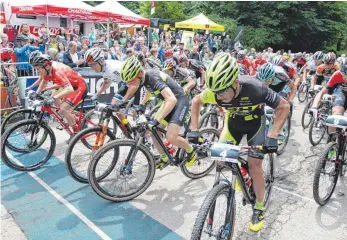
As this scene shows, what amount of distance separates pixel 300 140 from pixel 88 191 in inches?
198

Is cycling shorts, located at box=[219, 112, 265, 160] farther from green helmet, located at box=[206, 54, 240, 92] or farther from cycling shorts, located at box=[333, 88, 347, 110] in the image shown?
cycling shorts, located at box=[333, 88, 347, 110]

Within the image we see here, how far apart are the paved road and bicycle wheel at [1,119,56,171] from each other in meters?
0.17

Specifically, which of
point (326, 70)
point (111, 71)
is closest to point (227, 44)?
point (326, 70)

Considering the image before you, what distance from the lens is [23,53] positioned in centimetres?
962

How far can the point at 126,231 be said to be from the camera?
157 inches

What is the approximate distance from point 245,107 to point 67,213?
2.61 metres

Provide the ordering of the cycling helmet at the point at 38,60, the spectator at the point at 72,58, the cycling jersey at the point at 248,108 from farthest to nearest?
the spectator at the point at 72,58, the cycling helmet at the point at 38,60, the cycling jersey at the point at 248,108

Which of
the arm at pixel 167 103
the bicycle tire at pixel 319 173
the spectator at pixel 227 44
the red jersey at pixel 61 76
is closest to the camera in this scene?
the bicycle tire at pixel 319 173

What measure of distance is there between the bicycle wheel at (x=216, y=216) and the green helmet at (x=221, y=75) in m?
Result: 0.91

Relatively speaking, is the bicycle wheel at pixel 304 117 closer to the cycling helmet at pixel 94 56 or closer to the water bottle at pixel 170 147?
the water bottle at pixel 170 147

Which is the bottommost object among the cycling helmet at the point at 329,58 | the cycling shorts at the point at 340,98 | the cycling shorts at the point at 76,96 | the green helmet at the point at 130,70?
the cycling shorts at the point at 76,96

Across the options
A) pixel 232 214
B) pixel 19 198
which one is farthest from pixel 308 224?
pixel 19 198

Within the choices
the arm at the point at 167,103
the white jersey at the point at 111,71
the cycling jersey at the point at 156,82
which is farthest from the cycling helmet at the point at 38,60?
the arm at the point at 167,103

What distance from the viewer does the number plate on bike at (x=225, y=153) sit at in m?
2.99
